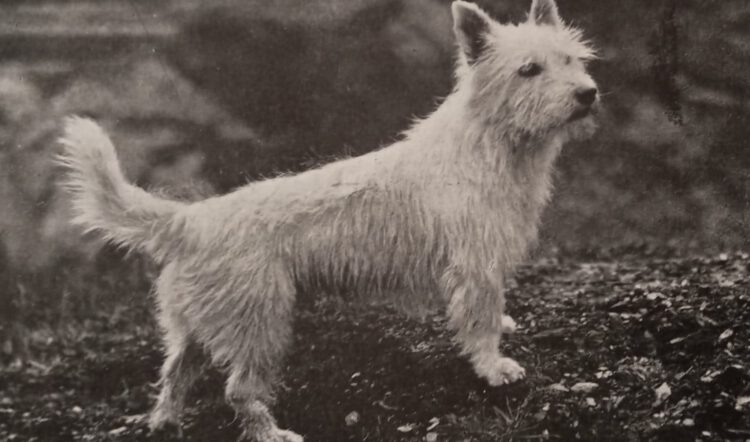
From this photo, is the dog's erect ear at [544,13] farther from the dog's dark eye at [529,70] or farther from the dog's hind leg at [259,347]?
the dog's hind leg at [259,347]

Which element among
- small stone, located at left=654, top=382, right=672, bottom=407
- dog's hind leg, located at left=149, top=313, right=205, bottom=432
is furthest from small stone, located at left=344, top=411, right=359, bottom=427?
small stone, located at left=654, top=382, right=672, bottom=407

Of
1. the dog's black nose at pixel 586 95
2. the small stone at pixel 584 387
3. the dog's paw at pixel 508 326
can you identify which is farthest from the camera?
the dog's paw at pixel 508 326

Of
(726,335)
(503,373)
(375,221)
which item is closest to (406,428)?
(503,373)

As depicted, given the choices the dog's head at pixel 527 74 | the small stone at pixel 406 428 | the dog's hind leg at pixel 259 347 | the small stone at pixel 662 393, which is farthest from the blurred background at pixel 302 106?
the small stone at pixel 406 428

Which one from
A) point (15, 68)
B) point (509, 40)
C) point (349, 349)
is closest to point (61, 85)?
point (15, 68)

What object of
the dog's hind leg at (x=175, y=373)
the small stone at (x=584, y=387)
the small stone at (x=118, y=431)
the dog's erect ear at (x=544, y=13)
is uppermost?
the dog's erect ear at (x=544, y=13)

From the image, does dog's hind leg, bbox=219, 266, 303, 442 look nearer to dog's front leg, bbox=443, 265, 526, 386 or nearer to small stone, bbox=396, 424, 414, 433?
small stone, bbox=396, 424, 414, 433

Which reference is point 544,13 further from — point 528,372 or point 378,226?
point 528,372

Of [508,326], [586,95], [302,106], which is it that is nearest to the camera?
[586,95]
